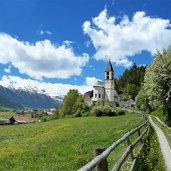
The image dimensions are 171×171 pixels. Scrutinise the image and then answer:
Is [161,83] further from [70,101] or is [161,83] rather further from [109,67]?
[109,67]

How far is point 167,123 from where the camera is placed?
60000 millimetres

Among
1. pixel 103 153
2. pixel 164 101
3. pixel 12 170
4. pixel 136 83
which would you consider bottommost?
pixel 12 170

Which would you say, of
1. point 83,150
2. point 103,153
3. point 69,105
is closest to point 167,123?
point 83,150

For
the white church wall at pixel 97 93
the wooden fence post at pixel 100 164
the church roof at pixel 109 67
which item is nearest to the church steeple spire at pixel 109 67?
the church roof at pixel 109 67

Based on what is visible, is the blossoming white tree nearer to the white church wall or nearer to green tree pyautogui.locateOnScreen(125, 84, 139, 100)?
the white church wall

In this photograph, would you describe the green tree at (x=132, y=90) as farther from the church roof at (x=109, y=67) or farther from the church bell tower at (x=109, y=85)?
the church bell tower at (x=109, y=85)

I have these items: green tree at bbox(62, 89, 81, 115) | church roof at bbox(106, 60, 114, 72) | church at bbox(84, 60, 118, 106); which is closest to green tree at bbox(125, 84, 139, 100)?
church roof at bbox(106, 60, 114, 72)

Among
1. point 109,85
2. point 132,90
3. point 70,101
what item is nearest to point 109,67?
point 109,85

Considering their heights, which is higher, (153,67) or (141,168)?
(153,67)

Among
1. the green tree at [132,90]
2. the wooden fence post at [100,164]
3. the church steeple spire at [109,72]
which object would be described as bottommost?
the wooden fence post at [100,164]

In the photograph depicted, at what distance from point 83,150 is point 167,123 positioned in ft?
120

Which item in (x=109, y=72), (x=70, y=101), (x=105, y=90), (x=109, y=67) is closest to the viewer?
(x=70, y=101)

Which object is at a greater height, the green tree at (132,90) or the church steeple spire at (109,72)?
the church steeple spire at (109,72)

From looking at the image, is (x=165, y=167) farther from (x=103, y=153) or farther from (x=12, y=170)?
(x=103, y=153)
